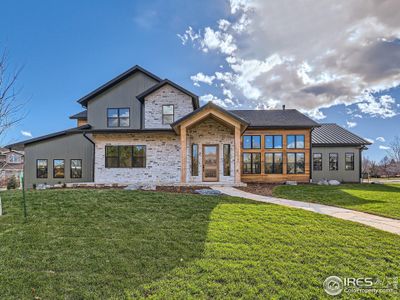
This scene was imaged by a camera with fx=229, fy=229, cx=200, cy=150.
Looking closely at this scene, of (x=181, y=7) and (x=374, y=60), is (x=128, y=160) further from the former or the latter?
(x=374, y=60)

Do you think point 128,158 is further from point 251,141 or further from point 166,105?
point 251,141

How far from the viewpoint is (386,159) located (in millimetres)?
40969

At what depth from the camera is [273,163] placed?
1727 cm

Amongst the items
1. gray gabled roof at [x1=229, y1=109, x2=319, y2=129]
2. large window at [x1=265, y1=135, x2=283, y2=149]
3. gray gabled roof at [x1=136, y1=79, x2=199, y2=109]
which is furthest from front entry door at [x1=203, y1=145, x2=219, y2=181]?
large window at [x1=265, y1=135, x2=283, y2=149]

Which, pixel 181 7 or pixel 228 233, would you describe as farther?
pixel 181 7

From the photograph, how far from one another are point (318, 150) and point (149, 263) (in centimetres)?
1899

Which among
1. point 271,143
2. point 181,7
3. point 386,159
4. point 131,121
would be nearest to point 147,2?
point 181,7

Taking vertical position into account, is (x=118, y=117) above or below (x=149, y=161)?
above

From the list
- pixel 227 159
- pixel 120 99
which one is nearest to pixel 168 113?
pixel 120 99

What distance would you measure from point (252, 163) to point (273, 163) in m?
1.56

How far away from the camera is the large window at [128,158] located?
14.6 meters

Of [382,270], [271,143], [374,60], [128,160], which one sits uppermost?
[374,60]

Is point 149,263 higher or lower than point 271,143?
lower

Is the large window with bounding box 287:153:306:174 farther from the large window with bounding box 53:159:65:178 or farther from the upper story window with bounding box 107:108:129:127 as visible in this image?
the large window with bounding box 53:159:65:178
